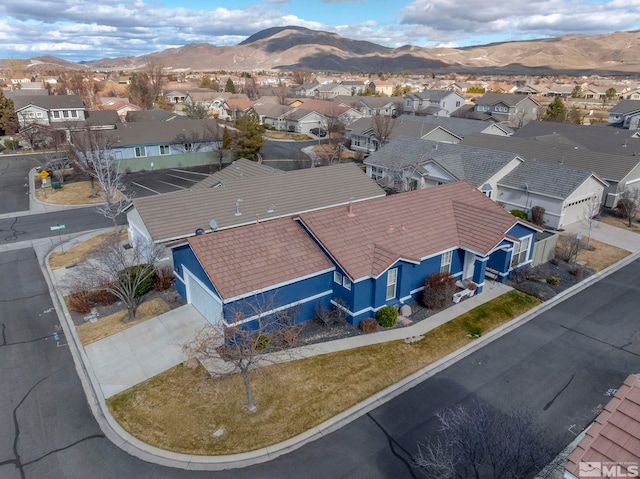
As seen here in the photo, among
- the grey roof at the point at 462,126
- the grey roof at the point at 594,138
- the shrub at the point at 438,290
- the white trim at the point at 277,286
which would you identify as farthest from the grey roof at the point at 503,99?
the white trim at the point at 277,286

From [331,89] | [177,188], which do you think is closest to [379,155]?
[177,188]

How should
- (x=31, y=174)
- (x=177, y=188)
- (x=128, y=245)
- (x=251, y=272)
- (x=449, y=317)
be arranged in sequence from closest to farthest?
1. (x=251, y=272)
2. (x=449, y=317)
3. (x=128, y=245)
4. (x=177, y=188)
5. (x=31, y=174)

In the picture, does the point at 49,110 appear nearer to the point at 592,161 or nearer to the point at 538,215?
the point at 538,215

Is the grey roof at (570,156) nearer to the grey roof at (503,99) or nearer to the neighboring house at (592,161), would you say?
the neighboring house at (592,161)

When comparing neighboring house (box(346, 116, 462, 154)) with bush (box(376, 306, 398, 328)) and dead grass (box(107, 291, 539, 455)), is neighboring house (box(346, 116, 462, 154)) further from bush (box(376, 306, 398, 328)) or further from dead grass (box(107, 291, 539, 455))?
dead grass (box(107, 291, 539, 455))

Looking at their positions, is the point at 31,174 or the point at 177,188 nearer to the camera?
the point at 177,188

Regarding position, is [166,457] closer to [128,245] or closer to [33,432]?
[33,432]

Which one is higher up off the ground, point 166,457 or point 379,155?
point 379,155
